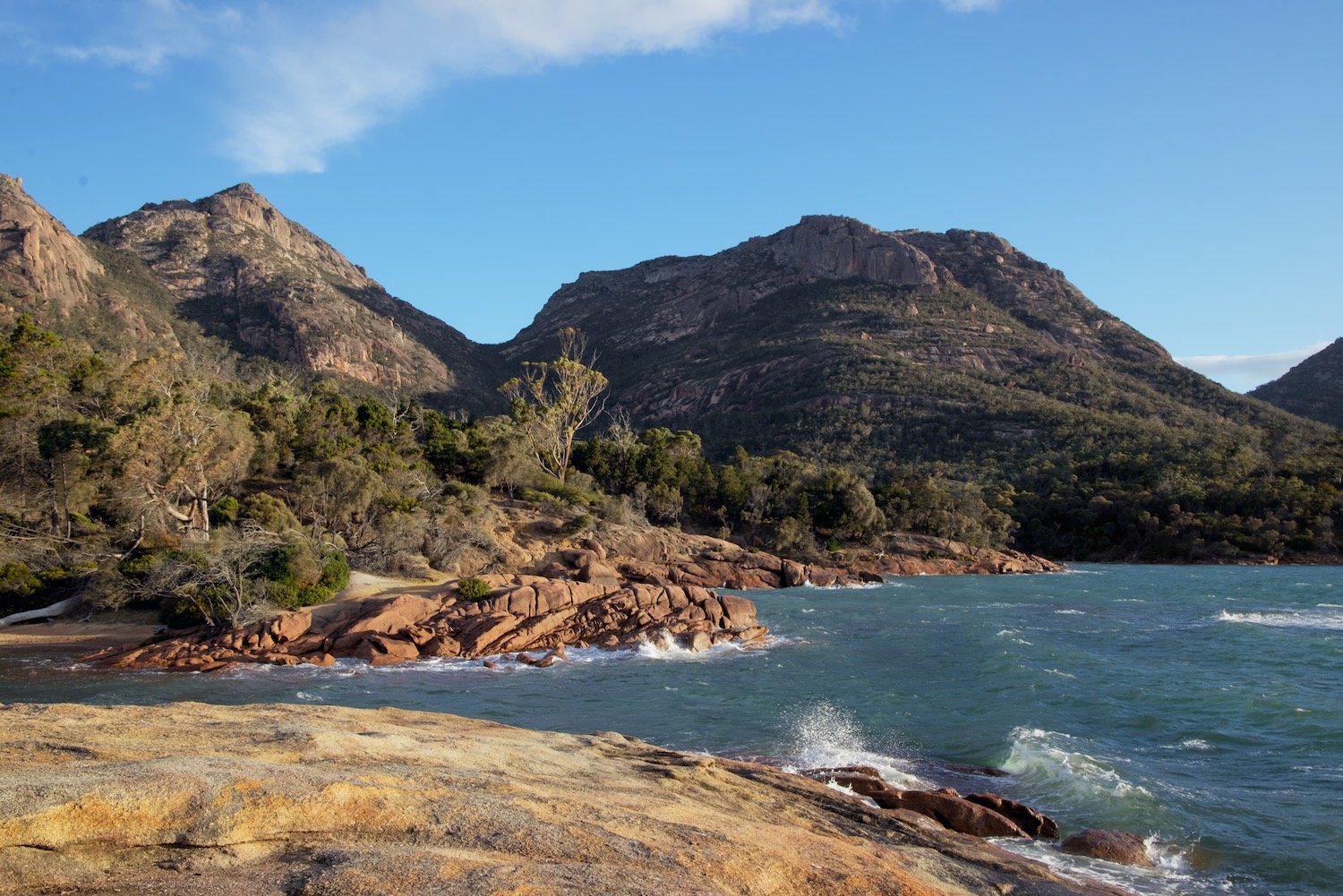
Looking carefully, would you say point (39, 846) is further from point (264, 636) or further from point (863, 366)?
point (863, 366)

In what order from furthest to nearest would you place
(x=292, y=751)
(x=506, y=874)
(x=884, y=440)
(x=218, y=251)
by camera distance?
(x=218, y=251) → (x=884, y=440) → (x=292, y=751) → (x=506, y=874)

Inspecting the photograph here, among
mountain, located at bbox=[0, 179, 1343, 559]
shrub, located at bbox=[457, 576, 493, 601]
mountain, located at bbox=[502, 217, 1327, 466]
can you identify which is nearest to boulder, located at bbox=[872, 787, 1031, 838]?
shrub, located at bbox=[457, 576, 493, 601]

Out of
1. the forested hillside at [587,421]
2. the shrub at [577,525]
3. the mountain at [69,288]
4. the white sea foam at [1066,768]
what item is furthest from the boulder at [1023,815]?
the mountain at [69,288]

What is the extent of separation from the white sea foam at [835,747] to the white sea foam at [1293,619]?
23.1 metres

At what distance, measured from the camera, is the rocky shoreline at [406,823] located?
5.66m

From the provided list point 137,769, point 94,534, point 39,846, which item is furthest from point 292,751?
point 94,534

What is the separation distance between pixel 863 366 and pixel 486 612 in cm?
9171

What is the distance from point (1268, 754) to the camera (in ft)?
47.1

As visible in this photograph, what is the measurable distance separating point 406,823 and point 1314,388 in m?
155

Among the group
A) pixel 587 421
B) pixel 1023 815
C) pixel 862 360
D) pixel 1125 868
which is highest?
pixel 862 360

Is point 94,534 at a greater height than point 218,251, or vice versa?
point 218,251

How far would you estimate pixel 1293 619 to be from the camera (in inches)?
1273

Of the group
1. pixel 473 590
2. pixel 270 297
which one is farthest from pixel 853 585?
pixel 270 297

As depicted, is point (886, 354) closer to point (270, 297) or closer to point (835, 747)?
point (270, 297)
